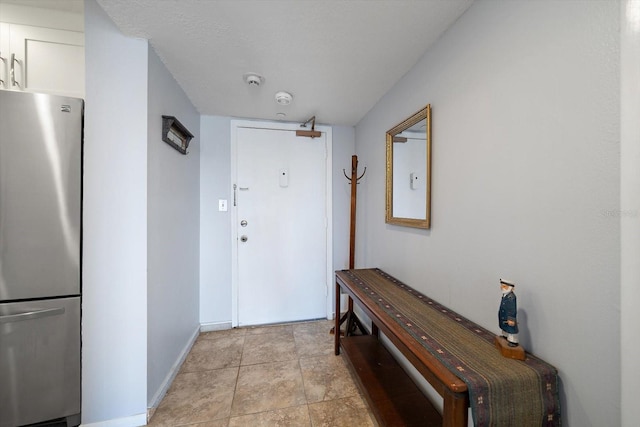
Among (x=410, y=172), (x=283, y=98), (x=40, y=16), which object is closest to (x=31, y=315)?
(x=40, y=16)

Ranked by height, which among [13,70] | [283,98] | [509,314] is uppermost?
[283,98]

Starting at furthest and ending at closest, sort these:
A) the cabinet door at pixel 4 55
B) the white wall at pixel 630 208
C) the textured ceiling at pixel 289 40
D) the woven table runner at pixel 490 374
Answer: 1. the cabinet door at pixel 4 55
2. the textured ceiling at pixel 289 40
3. the woven table runner at pixel 490 374
4. the white wall at pixel 630 208

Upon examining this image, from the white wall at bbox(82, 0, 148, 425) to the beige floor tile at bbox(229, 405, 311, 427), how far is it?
56 centimetres

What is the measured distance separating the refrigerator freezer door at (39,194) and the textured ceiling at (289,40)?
618 millimetres

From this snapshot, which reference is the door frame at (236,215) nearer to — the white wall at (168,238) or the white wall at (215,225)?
the white wall at (215,225)

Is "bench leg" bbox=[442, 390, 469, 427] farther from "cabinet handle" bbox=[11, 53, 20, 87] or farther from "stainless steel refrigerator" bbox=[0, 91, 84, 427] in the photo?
"cabinet handle" bbox=[11, 53, 20, 87]

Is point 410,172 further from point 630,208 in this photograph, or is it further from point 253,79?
point 253,79

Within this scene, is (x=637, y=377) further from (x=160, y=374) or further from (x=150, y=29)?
(x=150, y=29)

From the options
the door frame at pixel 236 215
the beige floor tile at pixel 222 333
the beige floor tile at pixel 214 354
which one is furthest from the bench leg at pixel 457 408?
the beige floor tile at pixel 222 333

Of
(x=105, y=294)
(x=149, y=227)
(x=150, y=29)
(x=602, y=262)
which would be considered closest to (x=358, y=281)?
(x=602, y=262)

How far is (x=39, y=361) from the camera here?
118 cm

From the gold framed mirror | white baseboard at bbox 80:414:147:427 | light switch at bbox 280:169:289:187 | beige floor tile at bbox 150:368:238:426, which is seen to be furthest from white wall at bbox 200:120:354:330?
the gold framed mirror

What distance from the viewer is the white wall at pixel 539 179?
647 millimetres

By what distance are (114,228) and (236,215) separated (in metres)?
1.15
